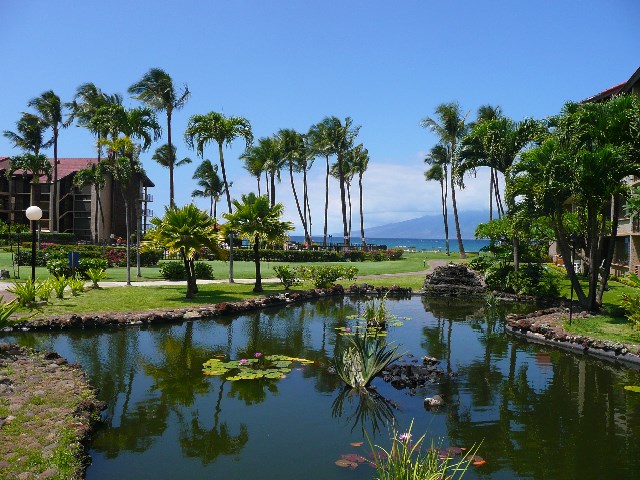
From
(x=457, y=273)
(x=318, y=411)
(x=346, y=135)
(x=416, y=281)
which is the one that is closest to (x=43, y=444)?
(x=318, y=411)

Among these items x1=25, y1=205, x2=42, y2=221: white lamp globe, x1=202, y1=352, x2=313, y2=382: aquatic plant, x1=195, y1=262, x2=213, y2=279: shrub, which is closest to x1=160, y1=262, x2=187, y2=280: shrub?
x1=195, y1=262, x2=213, y2=279: shrub

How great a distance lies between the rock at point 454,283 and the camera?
27.3 metres

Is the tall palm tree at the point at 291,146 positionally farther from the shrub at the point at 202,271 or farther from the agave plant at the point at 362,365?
the agave plant at the point at 362,365

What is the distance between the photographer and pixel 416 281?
1236 inches

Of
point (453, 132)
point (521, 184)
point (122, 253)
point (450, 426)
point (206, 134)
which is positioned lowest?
point (450, 426)

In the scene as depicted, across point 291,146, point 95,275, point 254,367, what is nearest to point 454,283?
point 95,275

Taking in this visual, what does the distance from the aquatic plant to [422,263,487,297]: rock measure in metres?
16.0

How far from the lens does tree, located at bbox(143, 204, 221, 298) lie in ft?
68.4

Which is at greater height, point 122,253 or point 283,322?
point 122,253

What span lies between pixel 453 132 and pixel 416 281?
25.0m

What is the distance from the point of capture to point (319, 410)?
9273mm

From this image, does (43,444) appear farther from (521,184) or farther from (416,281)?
(416,281)

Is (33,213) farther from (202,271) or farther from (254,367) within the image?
(254,367)

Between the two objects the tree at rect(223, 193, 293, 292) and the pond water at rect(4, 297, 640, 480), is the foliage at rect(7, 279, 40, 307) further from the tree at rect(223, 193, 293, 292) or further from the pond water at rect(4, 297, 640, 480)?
the tree at rect(223, 193, 293, 292)
